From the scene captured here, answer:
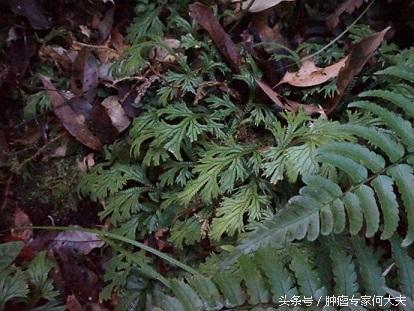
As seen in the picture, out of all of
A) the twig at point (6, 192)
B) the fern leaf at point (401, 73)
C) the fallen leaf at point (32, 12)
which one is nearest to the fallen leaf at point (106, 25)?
the fallen leaf at point (32, 12)

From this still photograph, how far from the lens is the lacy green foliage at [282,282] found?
1503mm

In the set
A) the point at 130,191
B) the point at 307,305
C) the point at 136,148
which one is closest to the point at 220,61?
the point at 136,148

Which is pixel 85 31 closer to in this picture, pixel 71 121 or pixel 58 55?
pixel 58 55

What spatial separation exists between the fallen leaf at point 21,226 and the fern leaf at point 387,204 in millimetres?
1251

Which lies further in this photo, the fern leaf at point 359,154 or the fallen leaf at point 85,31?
the fallen leaf at point 85,31

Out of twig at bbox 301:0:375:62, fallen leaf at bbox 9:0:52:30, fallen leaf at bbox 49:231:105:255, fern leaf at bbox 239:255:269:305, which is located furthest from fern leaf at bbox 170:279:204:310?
fallen leaf at bbox 9:0:52:30

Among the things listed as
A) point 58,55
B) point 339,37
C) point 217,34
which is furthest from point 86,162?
point 339,37

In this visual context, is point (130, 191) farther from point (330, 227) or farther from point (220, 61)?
point (330, 227)

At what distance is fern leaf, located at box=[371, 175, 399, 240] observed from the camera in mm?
1446

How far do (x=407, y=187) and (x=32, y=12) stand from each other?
1.57 meters

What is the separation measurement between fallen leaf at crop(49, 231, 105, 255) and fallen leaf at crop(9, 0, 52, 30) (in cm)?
84

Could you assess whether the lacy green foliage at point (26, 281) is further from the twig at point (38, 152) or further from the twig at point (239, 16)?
the twig at point (239, 16)

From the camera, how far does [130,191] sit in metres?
1.96

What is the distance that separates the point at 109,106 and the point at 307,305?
1049mm
